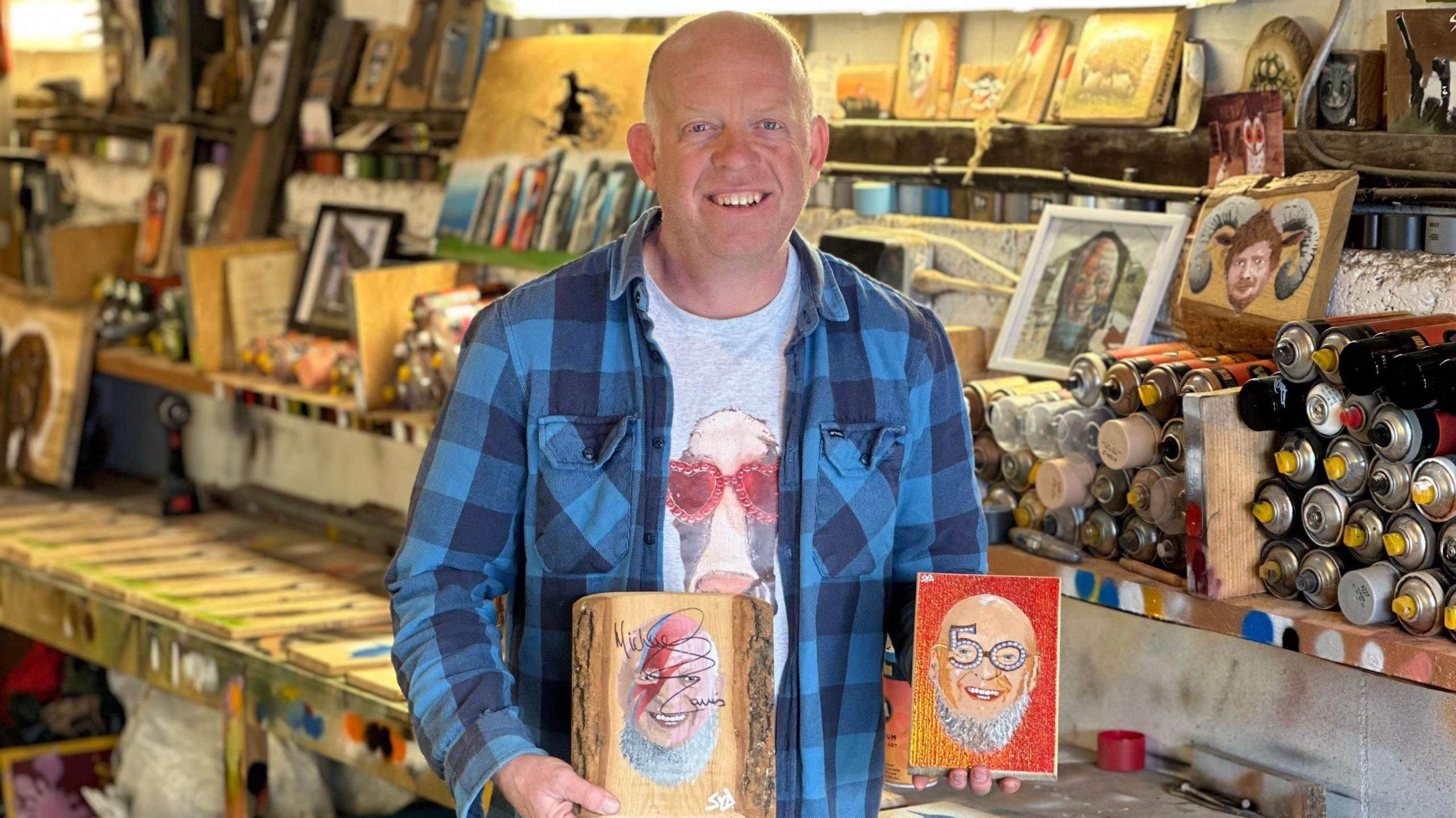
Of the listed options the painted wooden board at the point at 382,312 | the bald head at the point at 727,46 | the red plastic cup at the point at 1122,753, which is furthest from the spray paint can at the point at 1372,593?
the painted wooden board at the point at 382,312

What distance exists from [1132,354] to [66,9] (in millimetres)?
4643

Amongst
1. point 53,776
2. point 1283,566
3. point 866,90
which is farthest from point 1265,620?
point 53,776

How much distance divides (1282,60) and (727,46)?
1.07 metres

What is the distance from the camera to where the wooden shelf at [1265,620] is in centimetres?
211

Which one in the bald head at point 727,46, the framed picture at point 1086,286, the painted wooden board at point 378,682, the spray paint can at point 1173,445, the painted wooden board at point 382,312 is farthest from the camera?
the painted wooden board at point 382,312

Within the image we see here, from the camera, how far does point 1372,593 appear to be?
2.17m

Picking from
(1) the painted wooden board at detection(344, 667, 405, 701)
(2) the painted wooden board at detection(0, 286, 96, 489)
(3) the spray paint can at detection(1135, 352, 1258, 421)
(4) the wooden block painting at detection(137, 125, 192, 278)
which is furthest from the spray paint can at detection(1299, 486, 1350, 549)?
(2) the painted wooden board at detection(0, 286, 96, 489)

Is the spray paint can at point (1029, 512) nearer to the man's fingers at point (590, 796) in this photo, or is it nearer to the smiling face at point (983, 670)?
the smiling face at point (983, 670)

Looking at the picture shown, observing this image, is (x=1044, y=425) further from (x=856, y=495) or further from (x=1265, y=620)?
(x=856, y=495)

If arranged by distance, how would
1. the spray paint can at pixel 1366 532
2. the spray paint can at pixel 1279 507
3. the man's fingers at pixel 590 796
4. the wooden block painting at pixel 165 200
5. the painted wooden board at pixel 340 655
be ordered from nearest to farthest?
the man's fingers at pixel 590 796 < the spray paint can at pixel 1366 532 < the spray paint can at pixel 1279 507 < the painted wooden board at pixel 340 655 < the wooden block painting at pixel 165 200

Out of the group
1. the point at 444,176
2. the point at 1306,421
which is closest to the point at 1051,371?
the point at 1306,421

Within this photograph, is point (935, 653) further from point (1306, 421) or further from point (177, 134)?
point (177, 134)

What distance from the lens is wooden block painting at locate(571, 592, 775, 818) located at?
1.90 metres

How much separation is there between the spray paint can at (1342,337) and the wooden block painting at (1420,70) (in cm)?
33
